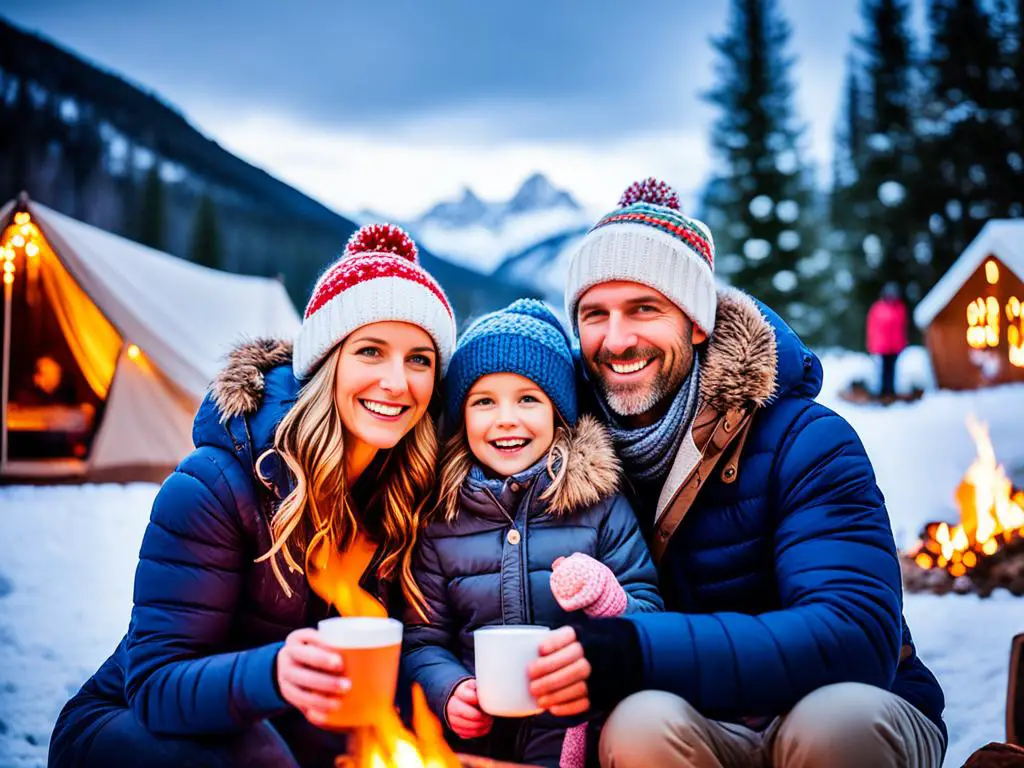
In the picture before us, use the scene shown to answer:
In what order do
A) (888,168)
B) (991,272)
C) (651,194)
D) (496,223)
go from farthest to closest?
(496,223)
(888,168)
(991,272)
(651,194)

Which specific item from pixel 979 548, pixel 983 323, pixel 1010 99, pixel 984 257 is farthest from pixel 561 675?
pixel 1010 99

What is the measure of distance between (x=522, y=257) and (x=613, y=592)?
58.1ft

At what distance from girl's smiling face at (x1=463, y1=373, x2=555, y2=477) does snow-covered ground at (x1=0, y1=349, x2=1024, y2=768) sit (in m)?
2.11

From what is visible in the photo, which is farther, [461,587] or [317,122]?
[317,122]

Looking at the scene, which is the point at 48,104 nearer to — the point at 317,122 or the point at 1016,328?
the point at 317,122

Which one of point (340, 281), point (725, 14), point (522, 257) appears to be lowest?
point (340, 281)

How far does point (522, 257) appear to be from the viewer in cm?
1928

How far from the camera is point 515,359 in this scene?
238 centimetres

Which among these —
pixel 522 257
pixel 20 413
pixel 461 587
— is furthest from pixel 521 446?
pixel 522 257

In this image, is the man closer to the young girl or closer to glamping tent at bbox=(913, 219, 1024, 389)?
the young girl

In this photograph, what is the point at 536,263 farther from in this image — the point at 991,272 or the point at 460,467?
the point at 460,467

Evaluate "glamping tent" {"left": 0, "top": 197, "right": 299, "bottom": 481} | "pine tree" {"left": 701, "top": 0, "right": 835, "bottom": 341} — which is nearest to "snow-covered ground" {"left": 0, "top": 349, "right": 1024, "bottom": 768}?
"glamping tent" {"left": 0, "top": 197, "right": 299, "bottom": 481}

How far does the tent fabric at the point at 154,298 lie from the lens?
26.8 feet

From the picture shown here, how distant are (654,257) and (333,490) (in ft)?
3.91
